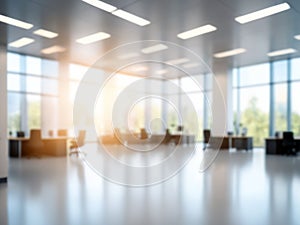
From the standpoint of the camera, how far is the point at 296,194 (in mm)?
4465

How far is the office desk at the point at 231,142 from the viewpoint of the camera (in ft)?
38.8

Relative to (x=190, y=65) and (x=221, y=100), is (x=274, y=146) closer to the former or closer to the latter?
(x=221, y=100)

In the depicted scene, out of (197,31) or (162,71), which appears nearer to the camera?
(197,31)

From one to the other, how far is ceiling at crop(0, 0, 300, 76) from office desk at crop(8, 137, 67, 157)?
2.91m

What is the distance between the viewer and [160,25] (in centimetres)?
656

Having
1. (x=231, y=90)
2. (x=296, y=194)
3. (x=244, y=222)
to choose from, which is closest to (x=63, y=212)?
(x=244, y=222)

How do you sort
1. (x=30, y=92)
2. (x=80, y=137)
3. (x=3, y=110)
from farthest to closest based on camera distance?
(x=30, y=92), (x=80, y=137), (x=3, y=110)

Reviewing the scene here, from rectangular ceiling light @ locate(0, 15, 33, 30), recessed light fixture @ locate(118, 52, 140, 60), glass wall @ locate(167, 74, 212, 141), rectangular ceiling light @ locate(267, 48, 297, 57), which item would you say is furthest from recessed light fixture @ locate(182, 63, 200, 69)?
rectangular ceiling light @ locate(0, 15, 33, 30)

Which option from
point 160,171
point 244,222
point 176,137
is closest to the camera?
point 244,222

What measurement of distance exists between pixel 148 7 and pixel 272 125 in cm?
918

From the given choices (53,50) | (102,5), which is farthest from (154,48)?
(102,5)

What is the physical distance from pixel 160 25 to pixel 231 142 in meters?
7.35

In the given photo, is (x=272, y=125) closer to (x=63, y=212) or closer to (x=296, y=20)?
(x=296, y=20)

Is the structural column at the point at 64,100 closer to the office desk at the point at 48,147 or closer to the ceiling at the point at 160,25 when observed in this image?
the office desk at the point at 48,147
